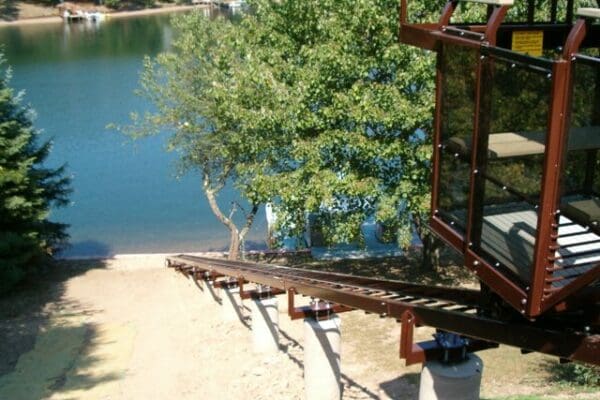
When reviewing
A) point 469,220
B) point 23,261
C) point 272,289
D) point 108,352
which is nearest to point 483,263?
point 469,220

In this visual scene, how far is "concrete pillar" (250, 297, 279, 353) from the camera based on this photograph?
382 inches

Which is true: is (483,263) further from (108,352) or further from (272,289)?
(108,352)

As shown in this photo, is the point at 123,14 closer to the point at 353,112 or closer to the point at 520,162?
the point at 353,112

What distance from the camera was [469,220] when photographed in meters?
4.70

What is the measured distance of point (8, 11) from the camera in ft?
252

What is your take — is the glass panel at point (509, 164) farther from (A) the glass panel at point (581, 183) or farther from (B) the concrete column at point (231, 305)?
(B) the concrete column at point (231, 305)

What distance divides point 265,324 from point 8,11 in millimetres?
77719

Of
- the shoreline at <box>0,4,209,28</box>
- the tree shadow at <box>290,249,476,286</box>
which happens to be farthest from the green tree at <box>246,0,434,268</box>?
the shoreline at <box>0,4,209,28</box>

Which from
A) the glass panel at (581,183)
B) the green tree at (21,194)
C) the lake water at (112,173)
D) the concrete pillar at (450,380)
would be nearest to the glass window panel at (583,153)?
the glass panel at (581,183)

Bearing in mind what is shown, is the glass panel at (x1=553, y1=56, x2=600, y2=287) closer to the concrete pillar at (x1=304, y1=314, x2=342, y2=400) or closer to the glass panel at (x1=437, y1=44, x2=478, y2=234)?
the glass panel at (x1=437, y1=44, x2=478, y2=234)

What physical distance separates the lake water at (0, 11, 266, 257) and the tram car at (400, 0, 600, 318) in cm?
1590

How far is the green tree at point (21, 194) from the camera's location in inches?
619

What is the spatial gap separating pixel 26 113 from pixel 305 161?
8444 mm

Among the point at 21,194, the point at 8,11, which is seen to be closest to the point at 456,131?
the point at 21,194
